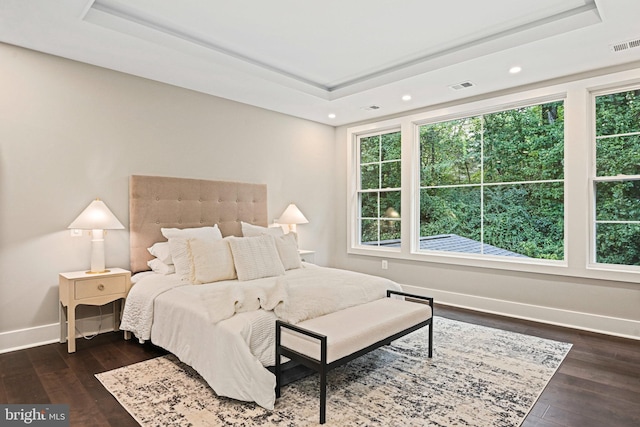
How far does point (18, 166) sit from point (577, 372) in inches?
192

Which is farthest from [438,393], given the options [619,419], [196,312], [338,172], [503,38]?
[338,172]

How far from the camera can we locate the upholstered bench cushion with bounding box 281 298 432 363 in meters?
2.28

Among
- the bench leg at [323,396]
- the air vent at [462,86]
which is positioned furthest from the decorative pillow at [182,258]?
the air vent at [462,86]

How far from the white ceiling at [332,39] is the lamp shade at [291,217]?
62.7 inches

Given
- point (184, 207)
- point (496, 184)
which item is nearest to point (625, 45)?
point (496, 184)

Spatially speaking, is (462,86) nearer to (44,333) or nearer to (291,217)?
(291,217)

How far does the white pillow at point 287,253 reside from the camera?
399cm

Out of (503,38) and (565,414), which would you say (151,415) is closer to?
(565,414)

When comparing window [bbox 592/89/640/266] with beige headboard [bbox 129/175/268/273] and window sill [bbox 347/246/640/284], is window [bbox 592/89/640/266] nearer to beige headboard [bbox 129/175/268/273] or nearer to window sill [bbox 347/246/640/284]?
window sill [bbox 347/246/640/284]

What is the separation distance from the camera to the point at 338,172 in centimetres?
619

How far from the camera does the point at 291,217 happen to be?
201 inches

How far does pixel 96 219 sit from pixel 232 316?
1.77m

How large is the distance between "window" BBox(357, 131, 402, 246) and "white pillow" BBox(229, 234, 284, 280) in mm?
2372

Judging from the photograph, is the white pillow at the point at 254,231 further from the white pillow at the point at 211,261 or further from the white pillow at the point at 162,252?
the white pillow at the point at 162,252
